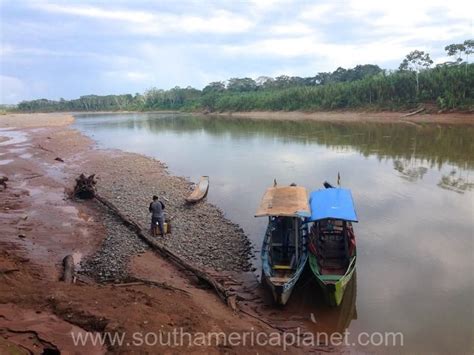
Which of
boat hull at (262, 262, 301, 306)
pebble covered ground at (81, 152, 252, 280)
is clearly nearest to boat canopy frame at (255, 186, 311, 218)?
boat hull at (262, 262, 301, 306)

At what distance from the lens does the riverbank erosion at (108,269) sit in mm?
7578

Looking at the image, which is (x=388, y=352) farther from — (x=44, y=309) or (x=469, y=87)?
(x=469, y=87)

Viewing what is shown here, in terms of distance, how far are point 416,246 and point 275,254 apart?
5.92m

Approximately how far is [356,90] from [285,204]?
63.9 meters

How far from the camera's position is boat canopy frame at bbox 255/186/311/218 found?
1178cm

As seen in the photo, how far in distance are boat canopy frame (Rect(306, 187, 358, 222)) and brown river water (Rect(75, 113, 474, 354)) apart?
6.83 feet

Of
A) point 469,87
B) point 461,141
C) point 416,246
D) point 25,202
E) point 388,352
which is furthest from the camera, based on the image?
point 469,87

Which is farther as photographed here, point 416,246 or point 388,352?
point 416,246

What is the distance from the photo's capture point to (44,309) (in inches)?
325

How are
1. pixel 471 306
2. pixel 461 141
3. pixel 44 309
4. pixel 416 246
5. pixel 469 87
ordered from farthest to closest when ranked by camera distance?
pixel 469 87 < pixel 461 141 < pixel 416 246 < pixel 471 306 < pixel 44 309

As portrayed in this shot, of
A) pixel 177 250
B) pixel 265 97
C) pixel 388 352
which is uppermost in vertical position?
pixel 265 97

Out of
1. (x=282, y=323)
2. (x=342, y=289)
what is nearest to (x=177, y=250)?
(x=282, y=323)

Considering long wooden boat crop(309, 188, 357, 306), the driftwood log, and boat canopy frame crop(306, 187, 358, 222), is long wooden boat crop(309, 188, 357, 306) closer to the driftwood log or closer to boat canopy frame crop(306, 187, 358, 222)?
boat canopy frame crop(306, 187, 358, 222)

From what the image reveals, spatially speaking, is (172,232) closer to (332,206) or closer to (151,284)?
(151,284)
